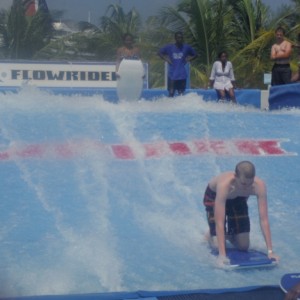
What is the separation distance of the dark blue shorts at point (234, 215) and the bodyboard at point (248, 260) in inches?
7.6

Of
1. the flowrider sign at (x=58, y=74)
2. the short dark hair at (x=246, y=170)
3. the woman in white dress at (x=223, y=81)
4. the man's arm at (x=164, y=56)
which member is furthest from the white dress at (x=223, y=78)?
the short dark hair at (x=246, y=170)

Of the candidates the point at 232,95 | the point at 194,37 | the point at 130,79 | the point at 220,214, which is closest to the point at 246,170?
the point at 220,214

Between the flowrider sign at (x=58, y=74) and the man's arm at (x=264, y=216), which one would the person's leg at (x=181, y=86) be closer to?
the flowrider sign at (x=58, y=74)

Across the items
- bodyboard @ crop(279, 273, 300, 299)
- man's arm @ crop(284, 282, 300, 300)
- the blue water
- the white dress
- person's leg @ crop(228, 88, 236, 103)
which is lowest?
the blue water

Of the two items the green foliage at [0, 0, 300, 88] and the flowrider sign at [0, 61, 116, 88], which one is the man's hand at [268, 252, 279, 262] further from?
the green foliage at [0, 0, 300, 88]

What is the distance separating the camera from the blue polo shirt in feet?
40.1

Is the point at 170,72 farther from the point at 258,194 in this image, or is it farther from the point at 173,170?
the point at 258,194

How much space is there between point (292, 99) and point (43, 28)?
14994 mm

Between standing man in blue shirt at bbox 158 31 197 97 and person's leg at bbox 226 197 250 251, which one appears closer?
person's leg at bbox 226 197 250 251

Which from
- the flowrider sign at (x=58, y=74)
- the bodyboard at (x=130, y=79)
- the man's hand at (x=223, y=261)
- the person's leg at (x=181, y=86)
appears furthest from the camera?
the flowrider sign at (x=58, y=74)

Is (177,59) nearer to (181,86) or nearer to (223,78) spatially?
(181,86)

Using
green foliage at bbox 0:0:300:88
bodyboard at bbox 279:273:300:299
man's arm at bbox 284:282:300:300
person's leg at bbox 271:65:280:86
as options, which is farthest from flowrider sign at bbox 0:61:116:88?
man's arm at bbox 284:282:300:300

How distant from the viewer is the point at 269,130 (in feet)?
33.1

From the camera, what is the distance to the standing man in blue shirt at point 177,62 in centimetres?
1225
